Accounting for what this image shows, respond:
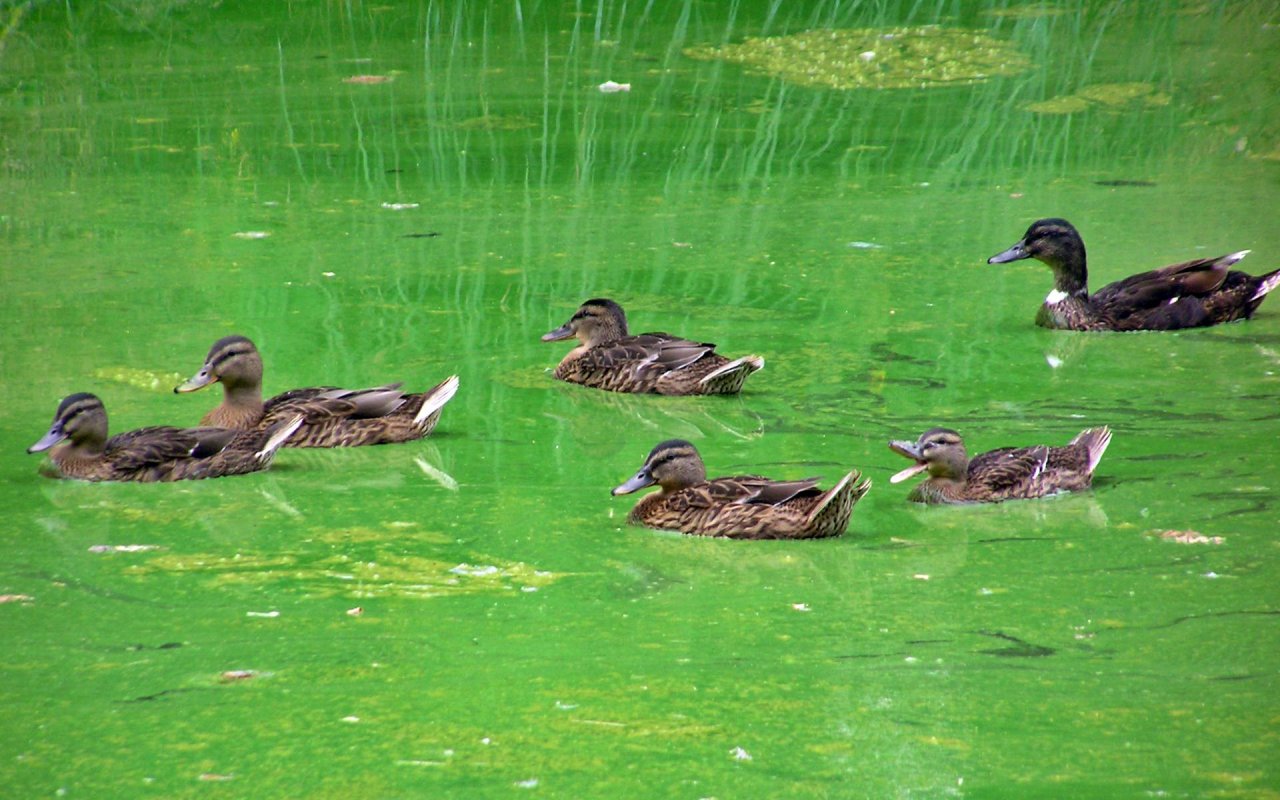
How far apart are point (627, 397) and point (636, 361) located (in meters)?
0.16

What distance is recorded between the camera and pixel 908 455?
5.87m

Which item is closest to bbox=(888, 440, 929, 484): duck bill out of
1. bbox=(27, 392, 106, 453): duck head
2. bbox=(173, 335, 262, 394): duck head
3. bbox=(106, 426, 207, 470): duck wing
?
bbox=(106, 426, 207, 470): duck wing

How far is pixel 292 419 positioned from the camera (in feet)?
20.9

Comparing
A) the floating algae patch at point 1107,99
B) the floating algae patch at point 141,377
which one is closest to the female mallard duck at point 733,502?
the floating algae patch at point 141,377

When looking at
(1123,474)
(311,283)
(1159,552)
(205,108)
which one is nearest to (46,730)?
(1159,552)

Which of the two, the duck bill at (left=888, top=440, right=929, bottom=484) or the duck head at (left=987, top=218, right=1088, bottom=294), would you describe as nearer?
the duck bill at (left=888, top=440, right=929, bottom=484)

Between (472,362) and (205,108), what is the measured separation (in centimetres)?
578

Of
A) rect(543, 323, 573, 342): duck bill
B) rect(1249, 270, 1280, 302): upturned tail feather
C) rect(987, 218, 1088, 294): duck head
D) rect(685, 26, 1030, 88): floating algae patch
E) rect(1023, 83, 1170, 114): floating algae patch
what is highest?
rect(685, 26, 1030, 88): floating algae patch

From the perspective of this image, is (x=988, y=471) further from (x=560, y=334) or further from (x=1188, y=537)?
(x=560, y=334)

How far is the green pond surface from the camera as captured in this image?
403cm

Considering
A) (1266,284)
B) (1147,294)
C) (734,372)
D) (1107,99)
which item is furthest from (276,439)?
(1107,99)

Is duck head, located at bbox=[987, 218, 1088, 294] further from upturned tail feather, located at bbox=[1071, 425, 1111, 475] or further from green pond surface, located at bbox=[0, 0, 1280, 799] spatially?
upturned tail feather, located at bbox=[1071, 425, 1111, 475]

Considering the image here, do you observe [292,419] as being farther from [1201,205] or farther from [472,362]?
[1201,205]

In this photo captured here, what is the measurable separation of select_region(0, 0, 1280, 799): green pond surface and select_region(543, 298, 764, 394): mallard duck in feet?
0.39
